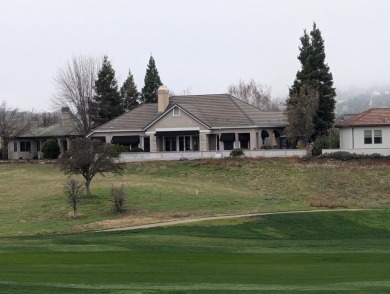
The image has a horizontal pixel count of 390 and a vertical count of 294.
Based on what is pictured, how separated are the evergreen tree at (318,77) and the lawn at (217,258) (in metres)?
31.4

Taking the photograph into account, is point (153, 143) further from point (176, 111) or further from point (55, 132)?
point (55, 132)

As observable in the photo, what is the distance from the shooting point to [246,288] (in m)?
16.8

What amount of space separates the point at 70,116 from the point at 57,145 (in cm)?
829

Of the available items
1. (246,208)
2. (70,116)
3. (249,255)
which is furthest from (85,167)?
(70,116)

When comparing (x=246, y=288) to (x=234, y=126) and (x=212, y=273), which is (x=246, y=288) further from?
(x=234, y=126)

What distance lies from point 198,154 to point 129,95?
3360 centimetres

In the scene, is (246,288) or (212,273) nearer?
(246,288)

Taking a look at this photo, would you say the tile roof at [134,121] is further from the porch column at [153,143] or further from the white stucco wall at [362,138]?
the white stucco wall at [362,138]

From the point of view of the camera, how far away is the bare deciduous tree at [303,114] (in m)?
65.1

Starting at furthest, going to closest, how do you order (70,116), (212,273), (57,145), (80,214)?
(70,116)
(57,145)
(80,214)
(212,273)

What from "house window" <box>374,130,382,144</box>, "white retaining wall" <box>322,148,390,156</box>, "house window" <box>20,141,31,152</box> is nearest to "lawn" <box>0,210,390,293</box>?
"white retaining wall" <box>322,148,390,156</box>

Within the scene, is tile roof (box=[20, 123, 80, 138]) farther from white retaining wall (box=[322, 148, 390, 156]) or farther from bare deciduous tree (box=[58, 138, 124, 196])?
bare deciduous tree (box=[58, 138, 124, 196])

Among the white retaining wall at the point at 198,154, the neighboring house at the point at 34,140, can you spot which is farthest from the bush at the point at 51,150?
the white retaining wall at the point at 198,154

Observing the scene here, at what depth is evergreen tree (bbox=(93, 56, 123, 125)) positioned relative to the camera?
271 feet
